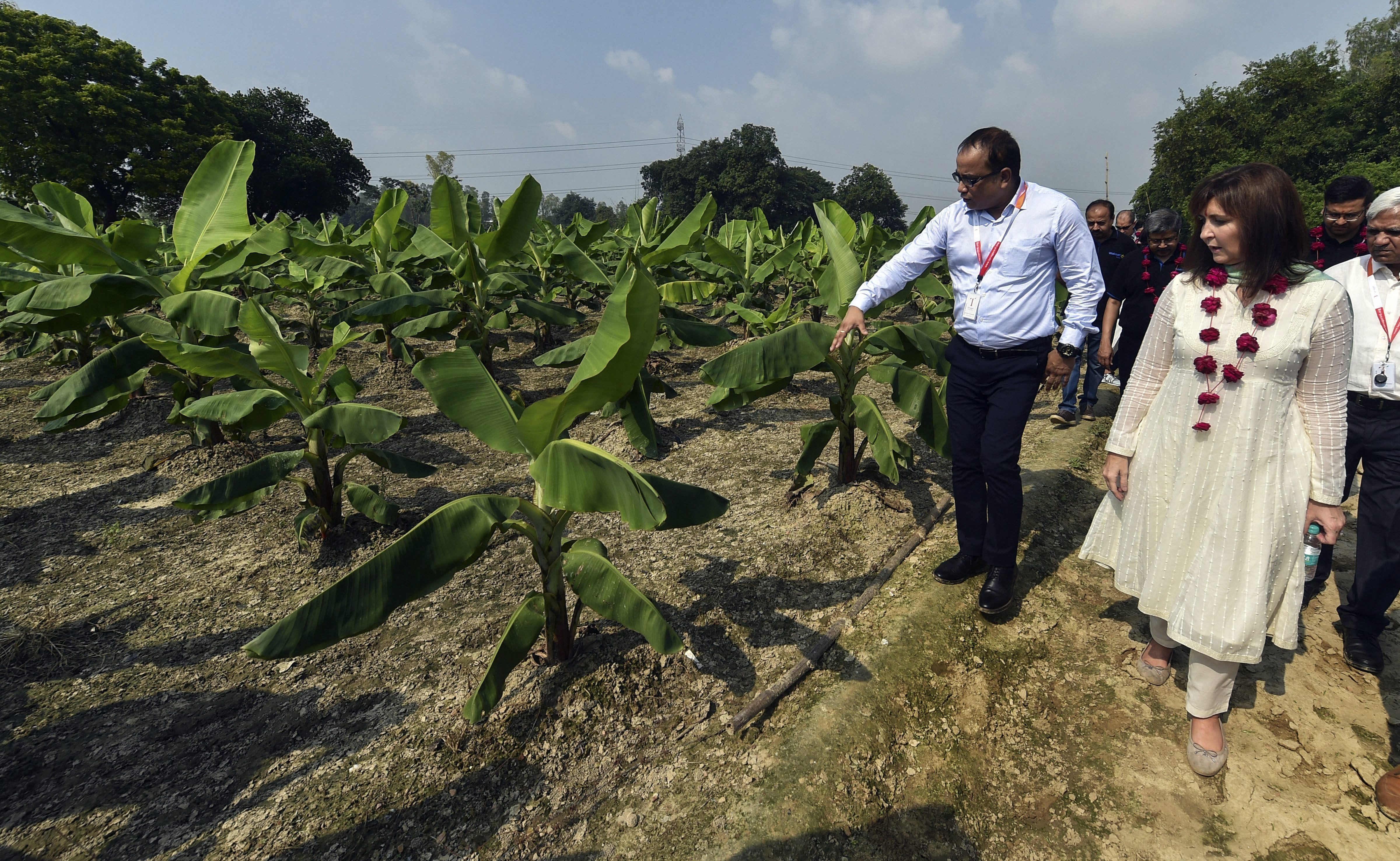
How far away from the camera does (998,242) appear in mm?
2674

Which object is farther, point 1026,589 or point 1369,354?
point 1026,589

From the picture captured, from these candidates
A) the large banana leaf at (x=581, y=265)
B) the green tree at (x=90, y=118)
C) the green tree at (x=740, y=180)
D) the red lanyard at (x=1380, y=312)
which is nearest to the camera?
the red lanyard at (x=1380, y=312)

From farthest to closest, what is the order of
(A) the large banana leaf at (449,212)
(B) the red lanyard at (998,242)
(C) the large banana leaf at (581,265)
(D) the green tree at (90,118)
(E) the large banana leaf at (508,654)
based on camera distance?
(D) the green tree at (90,118), (C) the large banana leaf at (581,265), (A) the large banana leaf at (449,212), (B) the red lanyard at (998,242), (E) the large banana leaf at (508,654)

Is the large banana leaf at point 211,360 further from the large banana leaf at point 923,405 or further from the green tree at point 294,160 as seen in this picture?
the green tree at point 294,160

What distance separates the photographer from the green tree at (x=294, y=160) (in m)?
32.3

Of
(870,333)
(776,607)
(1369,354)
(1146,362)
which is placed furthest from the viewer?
(870,333)

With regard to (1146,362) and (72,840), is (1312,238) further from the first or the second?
(72,840)

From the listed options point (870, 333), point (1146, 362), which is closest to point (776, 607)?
point (870, 333)

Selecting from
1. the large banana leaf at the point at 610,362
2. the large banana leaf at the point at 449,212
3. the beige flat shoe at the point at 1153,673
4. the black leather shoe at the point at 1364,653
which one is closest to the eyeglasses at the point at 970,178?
the large banana leaf at the point at 610,362

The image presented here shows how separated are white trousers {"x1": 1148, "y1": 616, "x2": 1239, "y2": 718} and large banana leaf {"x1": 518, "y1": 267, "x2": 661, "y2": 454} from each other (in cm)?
213

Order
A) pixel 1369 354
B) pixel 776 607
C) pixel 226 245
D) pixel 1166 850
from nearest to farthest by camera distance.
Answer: pixel 1166 850
pixel 1369 354
pixel 776 607
pixel 226 245

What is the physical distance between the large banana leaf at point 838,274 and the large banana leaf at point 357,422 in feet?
7.79

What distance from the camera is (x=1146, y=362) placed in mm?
2318

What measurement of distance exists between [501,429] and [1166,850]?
2.48 metres
